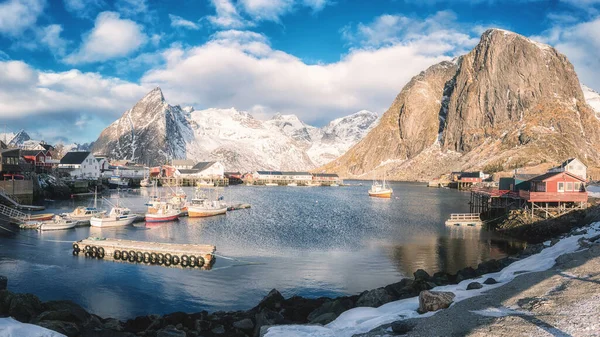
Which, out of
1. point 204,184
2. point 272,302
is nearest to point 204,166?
point 204,184

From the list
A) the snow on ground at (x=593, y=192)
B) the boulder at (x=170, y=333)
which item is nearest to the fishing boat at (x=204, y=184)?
the snow on ground at (x=593, y=192)

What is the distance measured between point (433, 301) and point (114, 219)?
45.9 meters

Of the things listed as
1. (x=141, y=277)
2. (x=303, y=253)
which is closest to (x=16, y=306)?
(x=141, y=277)

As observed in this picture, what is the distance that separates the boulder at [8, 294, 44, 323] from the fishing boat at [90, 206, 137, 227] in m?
33.6

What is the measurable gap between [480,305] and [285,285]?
15.7 m

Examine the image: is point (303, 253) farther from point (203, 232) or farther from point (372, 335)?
point (372, 335)

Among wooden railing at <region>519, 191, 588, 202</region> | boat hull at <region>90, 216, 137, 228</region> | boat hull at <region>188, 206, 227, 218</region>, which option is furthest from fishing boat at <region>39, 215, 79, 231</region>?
wooden railing at <region>519, 191, 588, 202</region>

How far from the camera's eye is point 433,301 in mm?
15844

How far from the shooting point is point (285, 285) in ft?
94.2

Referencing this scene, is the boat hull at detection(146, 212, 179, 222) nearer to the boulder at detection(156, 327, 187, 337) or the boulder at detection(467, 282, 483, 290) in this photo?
the boulder at detection(156, 327, 187, 337)

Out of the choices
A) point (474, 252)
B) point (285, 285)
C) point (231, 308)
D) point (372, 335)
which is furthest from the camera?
point (474, 252)

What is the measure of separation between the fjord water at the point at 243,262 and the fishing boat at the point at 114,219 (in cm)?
129

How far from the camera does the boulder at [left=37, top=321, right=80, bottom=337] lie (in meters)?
16.1

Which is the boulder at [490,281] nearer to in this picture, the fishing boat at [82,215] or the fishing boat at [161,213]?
the fishing boat at [161,213]
